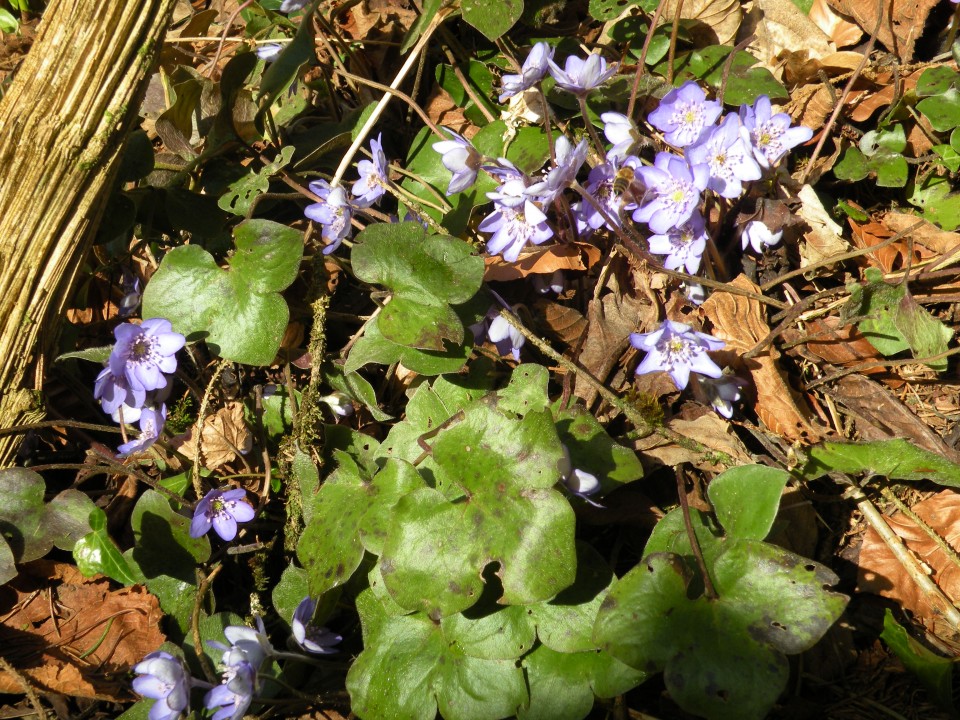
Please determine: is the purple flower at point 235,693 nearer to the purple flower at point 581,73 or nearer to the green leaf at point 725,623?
the green leaf at point 725,623

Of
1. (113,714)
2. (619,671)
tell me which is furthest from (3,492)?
(619,671)

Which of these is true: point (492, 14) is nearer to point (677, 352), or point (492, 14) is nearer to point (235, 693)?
point (677, 352)

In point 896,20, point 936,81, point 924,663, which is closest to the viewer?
point 924,663

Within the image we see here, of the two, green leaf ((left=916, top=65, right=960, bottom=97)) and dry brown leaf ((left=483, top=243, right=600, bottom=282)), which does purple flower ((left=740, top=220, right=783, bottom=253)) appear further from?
green leaf ((left=916, top=65, right=960, bottom=97))

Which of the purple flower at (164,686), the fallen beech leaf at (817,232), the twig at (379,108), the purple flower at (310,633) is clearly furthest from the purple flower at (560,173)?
the purple flower at (164,686)

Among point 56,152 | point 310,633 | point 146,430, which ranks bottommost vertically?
point 310,633

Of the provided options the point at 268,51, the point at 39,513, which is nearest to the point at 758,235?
the point at 268,51

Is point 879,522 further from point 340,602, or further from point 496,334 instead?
point 340,602

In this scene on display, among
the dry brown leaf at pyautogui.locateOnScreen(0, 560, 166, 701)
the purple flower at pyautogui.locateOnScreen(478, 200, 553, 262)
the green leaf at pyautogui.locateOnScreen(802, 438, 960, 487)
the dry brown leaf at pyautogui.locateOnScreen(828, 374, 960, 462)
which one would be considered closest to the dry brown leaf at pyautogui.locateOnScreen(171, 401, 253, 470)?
the dry brown leaf at pyautogui.locateOnScreen(0, 560, 166, 701)
